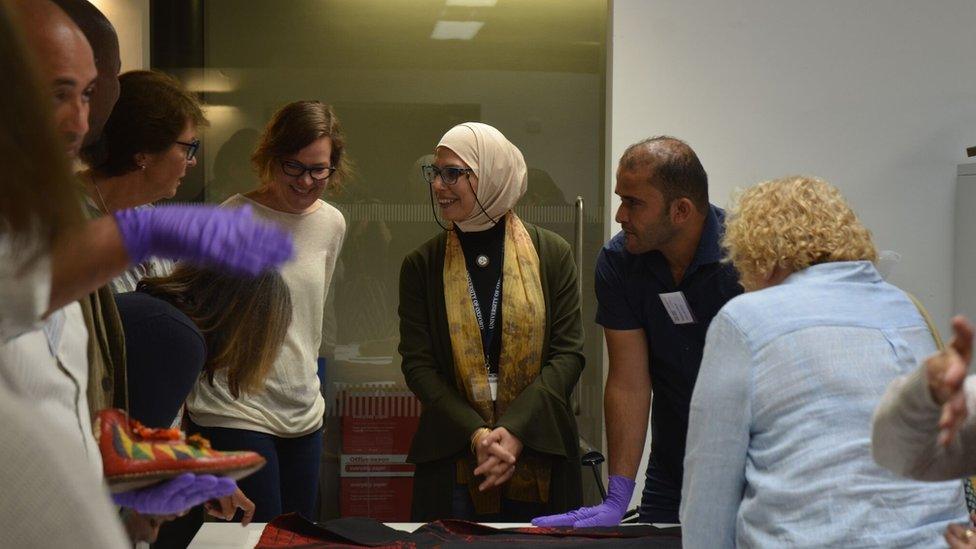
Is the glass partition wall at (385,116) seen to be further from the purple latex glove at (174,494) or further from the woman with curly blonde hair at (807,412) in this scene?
the purple latex glove at (174,494)

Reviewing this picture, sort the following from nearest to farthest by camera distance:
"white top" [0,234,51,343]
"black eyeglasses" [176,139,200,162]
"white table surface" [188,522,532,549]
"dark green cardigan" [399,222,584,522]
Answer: "white top" [0,234,51,343], "white table surface" [188,522,532,549], "black eyeglasses" [176,139,200,162], "dark green cardigan" [399,222,584,522]

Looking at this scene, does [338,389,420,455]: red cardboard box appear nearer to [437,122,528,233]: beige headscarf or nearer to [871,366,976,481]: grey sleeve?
[437,122,528,233]: beige headscarf

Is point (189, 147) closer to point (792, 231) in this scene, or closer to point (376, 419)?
point (792, 231)

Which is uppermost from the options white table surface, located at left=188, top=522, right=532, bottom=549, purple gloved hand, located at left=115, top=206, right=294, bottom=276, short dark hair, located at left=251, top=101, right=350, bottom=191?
short dark hair, located at left=251, top=101, right=350, bottom=191

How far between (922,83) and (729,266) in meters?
1.57

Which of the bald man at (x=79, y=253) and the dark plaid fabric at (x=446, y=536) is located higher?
the bald man at (x=79, y=253)

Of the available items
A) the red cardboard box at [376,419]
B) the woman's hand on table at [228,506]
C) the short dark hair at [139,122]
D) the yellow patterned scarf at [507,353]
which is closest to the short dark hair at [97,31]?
the short dark hair at [139,122]

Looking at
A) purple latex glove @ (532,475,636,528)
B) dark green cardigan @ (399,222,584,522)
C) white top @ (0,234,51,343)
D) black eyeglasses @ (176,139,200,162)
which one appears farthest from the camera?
dark green cardigan @ (399,222,584,522)

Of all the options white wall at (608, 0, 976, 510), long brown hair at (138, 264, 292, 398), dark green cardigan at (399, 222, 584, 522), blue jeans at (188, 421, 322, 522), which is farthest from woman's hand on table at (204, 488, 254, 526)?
white wall at (608, 0, 976, 510)

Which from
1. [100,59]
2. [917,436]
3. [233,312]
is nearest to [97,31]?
[100,59]

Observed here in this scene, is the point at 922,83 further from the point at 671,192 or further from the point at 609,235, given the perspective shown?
the point at 671,192

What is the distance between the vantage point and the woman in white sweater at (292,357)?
9.62ft

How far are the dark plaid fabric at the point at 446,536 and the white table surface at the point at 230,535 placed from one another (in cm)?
8

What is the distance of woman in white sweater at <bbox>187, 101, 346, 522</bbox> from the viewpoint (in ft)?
9.62
